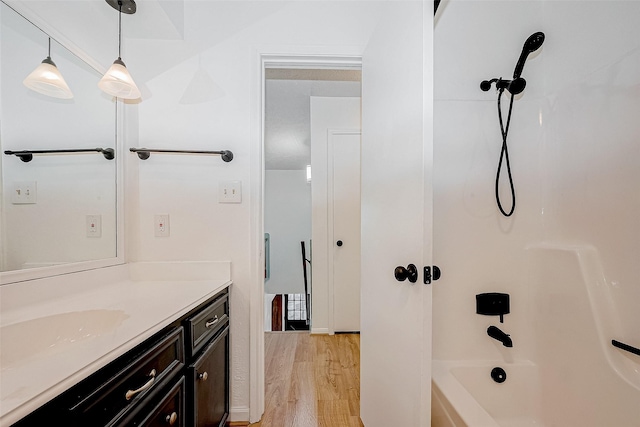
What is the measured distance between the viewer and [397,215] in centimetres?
108

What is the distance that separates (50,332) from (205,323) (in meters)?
0.47

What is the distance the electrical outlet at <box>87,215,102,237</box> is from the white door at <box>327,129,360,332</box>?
5.99 feet

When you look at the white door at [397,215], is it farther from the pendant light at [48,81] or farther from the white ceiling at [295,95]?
the pendant light at [48,81]

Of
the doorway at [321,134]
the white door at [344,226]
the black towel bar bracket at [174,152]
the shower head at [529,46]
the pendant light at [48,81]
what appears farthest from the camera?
the white door at [344,226]

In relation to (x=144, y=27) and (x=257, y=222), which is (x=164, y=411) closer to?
(x=257, y=222)

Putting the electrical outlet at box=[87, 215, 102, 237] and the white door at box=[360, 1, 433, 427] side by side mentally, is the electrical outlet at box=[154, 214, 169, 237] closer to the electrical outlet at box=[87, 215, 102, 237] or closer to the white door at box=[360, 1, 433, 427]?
the electrical outlet at box=[87, 215, 102, 237]

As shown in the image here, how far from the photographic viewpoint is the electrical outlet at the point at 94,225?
124 cm

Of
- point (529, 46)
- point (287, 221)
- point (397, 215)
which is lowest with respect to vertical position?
point (287, 221)

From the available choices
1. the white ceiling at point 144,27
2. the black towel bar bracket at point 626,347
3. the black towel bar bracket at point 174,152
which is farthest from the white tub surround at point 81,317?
the black towel bar bracket at point 626,347

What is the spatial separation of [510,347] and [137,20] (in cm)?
242

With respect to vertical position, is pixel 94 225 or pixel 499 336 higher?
pixel 94 225

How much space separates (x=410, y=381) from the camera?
971mm

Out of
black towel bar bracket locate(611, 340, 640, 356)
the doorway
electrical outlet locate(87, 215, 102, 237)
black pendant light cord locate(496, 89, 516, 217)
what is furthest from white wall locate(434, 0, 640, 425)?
electrical outlet locate(87, 215, 102, 237)

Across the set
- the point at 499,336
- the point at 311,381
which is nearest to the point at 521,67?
the point at 499,336
